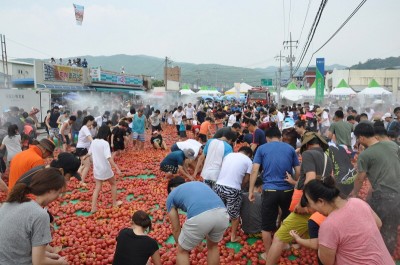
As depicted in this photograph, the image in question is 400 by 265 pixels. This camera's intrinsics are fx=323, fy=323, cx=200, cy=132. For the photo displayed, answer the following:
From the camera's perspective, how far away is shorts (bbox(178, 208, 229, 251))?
146 inches

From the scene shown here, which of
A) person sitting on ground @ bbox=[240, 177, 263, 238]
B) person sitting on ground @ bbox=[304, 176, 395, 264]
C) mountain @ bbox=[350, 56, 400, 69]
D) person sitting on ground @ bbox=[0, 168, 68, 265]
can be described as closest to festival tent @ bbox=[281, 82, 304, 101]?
person sitting on ground @ bbox=[240, 177, 263, 238]

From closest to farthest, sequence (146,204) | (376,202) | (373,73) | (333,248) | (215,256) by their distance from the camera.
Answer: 1. (333,248)
2. (215,256)
3. (376,202)
4. (146,204)
5. (373,73)

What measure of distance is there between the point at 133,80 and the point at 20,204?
114 feet

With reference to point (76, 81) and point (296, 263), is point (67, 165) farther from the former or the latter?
point (76, 81)

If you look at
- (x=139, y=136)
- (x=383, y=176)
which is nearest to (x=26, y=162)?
(x=383, y=176)

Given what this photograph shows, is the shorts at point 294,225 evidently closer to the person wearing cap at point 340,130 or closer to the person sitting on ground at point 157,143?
→ the person wearing cap at point 340,130

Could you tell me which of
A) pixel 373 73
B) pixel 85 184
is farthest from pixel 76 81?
pixel 373 73

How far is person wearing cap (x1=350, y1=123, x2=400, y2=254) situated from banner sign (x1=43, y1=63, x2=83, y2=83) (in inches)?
827

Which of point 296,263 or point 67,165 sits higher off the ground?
point 67,165

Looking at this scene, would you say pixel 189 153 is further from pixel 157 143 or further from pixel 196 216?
pixel 157 143

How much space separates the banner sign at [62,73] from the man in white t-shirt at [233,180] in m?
19.4

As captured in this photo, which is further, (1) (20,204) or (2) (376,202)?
(2) (376,202)

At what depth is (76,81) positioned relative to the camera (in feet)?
81.7

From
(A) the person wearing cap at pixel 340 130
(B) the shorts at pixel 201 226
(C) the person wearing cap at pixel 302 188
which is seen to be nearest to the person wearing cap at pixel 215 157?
(C) the person wearing cap at pixel 302 188
